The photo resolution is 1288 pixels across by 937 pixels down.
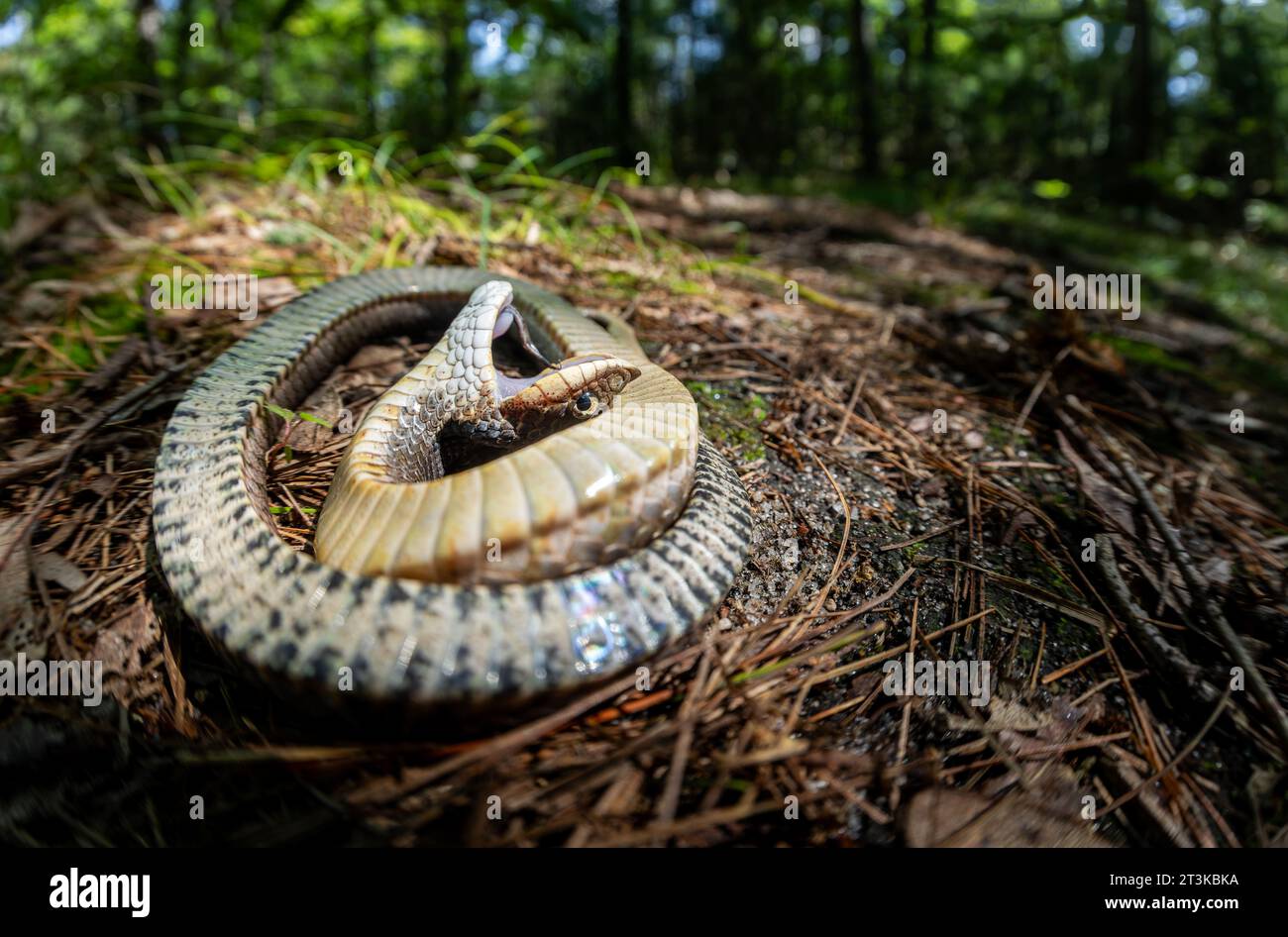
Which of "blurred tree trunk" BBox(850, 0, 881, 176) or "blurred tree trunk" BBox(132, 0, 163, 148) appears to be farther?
"blurred tree trunk" BBox(850, 0, 881, 176)

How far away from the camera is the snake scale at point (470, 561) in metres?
1.44

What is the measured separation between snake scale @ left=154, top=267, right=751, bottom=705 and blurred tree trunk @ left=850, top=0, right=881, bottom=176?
1246 cm

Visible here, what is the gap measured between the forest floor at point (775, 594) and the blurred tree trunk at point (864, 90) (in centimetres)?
1022

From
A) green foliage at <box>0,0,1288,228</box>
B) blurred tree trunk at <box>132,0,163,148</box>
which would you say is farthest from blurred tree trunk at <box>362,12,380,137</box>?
blurred tree trunk at <box>132,0,163,148</box>

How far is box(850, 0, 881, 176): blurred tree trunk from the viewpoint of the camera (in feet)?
37.8

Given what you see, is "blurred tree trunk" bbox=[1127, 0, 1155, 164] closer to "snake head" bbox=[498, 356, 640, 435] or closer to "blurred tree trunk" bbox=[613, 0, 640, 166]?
"blurred tree trunk" bbox=[613, 0, 640, 166]

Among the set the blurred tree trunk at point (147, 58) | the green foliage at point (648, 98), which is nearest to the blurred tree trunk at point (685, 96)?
the green foliage at point (648, 98)

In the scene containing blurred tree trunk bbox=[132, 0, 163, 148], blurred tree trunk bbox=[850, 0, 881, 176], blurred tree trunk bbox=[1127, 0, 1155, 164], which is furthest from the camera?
blurred tree trunk bbox=[850, 0, 881, 176]

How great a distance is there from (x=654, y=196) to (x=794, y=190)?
343 centimetres

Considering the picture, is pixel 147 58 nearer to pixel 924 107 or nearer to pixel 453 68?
pixel 453 68
